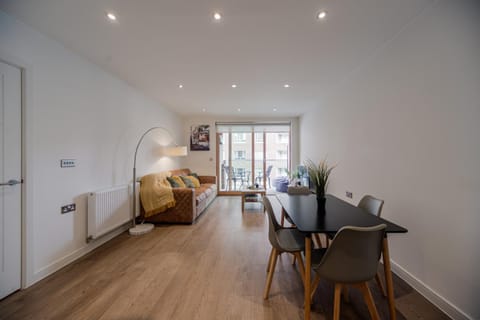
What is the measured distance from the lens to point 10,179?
183cm

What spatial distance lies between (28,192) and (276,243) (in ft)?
8.59

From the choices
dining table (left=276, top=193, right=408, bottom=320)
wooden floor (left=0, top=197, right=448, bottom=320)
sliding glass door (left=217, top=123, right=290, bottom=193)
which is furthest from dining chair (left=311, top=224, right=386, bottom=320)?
sliding glass door (left=217, top=123, right=290, bottom=193)

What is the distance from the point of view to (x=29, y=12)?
181 cm

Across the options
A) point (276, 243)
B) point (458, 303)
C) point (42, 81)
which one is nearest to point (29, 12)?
point (42, 81)

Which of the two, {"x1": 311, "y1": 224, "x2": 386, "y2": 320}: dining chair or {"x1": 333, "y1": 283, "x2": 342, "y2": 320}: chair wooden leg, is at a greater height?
{"x1": 311, "y1": 224, "x2": 386, "y2": 320}: dining chair

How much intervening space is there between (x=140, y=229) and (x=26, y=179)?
1.83m

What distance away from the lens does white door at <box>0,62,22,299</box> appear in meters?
1.77

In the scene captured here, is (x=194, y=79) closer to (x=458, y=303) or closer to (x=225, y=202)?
(x=225, y=202)

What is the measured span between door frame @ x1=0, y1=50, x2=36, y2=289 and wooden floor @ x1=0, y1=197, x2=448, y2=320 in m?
0.21

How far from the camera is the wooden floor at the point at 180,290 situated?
63.1 inches

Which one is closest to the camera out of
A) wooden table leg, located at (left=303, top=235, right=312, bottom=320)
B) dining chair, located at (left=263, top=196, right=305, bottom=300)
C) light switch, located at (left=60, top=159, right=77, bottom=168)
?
wooden table leg, located at (left=303, top=235, right=312, bottom=320)

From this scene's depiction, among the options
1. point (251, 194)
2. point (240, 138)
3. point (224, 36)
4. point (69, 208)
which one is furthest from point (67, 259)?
point (240, 138)

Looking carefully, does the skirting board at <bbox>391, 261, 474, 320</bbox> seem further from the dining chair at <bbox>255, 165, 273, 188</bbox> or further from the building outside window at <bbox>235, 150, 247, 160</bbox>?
the building outside window at <bbox>235, 150, 247, 160</bbox>

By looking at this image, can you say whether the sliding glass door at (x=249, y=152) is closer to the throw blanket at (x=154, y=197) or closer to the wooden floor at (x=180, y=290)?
the throw blanket at (x=154, y=197)
